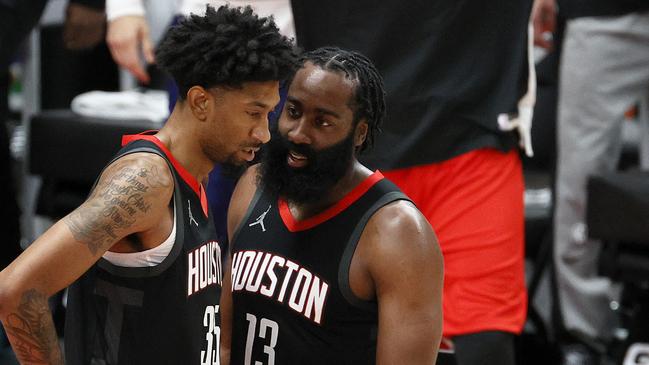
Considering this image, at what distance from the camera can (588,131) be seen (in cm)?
444

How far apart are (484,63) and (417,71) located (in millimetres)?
194

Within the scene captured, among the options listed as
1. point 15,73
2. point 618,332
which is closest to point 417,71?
point 618,332

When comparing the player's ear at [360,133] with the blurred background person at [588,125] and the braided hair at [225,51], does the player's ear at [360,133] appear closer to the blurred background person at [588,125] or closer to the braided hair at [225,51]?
the braided hair at [225,51]

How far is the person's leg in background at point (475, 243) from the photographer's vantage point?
335cm

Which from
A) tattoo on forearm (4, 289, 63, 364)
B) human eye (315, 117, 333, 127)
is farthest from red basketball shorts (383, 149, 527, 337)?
tattoo on forearm (4, 289, 63, 364)

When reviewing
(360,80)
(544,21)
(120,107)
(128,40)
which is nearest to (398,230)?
(360,80)

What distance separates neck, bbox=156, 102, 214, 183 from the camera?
253cm

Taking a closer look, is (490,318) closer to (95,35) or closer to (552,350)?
(552,350)

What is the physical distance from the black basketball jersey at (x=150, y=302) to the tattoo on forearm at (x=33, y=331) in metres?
0.18

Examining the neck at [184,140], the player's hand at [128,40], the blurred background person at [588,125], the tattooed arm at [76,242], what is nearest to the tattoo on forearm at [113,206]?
the tattooed arm at [76,242]

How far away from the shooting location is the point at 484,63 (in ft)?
11.3

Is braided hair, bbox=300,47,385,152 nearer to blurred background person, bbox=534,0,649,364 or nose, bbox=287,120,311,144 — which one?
nose, bbox=287,120,311,144

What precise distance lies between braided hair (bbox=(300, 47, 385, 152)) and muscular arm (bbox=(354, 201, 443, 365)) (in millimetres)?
268

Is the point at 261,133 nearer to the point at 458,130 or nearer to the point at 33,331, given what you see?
the point at 33,331
